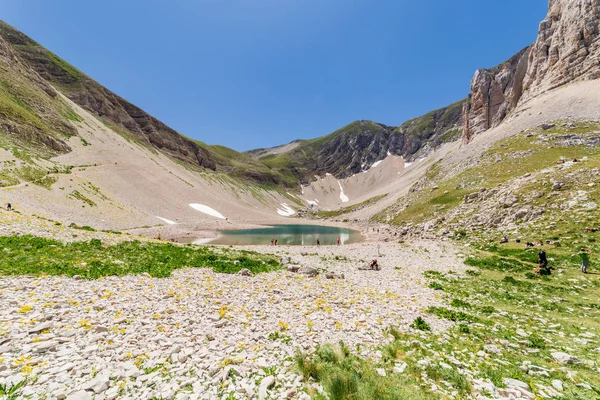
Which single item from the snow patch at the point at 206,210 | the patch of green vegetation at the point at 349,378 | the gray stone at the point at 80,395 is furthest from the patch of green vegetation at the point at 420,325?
the snow patch at the point at 206,210

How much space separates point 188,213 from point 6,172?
49951 millimetres

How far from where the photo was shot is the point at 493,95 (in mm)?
131500

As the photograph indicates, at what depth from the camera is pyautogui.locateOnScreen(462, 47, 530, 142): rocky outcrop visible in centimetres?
11719

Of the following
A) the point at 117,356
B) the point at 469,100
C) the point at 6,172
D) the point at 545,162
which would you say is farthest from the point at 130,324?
the point at 469,100

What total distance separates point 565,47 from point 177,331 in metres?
148

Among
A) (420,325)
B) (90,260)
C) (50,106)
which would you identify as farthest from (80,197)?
(50,106)

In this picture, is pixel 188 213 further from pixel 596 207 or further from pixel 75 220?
pixel 596 207

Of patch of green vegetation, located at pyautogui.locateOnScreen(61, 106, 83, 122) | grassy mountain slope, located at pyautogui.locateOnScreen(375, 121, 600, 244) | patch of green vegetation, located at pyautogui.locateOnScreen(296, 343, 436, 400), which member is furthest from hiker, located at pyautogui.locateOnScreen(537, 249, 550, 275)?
patch of green vegetation, located at pyautogui.locateOnScreen(61, 106, 83, 122)

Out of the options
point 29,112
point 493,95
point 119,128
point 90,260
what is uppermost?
point 493,95

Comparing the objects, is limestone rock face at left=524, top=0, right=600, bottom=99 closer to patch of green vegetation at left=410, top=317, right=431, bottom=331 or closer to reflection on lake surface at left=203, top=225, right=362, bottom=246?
reflection on lake surface at left=203, top=225, right=362, bottom=246

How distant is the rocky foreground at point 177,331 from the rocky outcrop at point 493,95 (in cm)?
14866

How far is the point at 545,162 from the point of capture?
57.2 m

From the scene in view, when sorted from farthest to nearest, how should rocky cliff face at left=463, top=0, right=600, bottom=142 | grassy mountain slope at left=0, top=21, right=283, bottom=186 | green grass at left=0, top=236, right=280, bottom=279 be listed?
rocky cliff face at left=463, top=0, right=600, bottom=142 → grassy mountain slope at left=0, top=21, right=283, bottom=186 → green grass at left=0, top=236, right=280, bottom=279

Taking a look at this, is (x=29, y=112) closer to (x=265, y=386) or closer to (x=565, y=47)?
(x=265, y=386)
